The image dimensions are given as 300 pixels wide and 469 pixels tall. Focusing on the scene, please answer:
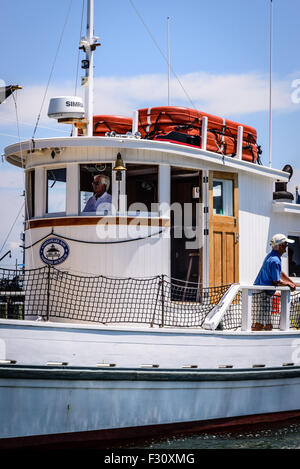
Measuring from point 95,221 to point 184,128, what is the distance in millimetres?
2107

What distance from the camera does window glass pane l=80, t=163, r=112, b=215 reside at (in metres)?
8.37

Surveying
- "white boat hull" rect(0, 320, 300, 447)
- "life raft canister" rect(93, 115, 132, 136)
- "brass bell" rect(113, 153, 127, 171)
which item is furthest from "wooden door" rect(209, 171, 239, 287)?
"life raft canister" rect(93, 115, 132, 136)

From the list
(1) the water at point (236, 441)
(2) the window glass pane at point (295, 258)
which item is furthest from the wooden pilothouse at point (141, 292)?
(2) the window glass pane at point (295, 258)

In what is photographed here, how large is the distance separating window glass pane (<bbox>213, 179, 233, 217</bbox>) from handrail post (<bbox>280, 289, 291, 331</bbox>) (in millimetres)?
1367

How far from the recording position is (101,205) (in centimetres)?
837

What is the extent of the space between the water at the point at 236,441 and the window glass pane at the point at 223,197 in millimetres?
2900

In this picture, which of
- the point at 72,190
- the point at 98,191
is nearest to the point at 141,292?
the point at 98,191

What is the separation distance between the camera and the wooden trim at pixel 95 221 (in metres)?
8.23

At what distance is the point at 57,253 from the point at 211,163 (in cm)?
239

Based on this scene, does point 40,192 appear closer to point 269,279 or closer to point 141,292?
point 141,292

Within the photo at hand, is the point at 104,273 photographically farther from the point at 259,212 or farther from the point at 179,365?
the point at 259,212

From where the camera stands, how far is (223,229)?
29.8 ft

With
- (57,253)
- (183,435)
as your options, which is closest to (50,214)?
(57,253)

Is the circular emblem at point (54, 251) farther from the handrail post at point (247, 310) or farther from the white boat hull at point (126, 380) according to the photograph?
the handrail post at point (247, 310)
